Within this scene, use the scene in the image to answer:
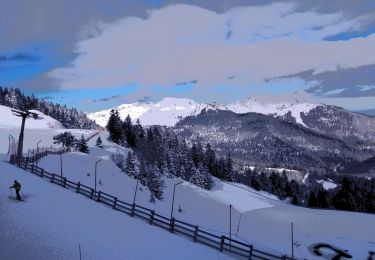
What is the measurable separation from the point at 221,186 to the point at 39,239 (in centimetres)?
11381

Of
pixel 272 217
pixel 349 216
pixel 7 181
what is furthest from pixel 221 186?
pixel 7 181

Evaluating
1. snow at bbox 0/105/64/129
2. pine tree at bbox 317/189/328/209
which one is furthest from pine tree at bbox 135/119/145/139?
pine tree at bbox 317/189/328/209

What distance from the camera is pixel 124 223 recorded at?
1681 inches

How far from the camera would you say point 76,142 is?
367 feet

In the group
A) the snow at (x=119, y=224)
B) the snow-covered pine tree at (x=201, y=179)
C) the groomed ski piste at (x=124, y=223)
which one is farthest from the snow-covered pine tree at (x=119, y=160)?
the snow-covered pine tree at (x=201, y=179)

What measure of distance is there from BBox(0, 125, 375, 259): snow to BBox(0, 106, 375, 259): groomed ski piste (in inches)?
2.4

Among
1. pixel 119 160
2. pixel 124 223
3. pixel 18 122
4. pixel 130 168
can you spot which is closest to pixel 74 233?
pixel 124 223

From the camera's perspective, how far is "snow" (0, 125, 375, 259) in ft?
110

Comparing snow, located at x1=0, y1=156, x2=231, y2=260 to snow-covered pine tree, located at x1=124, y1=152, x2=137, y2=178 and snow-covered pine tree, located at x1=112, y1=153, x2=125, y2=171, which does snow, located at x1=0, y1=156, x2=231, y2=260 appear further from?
snow-covered pine tree, located at x1=112, y1=153, x2=125, y2=171

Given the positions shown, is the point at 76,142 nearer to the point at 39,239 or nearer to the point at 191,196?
the point at 191,196

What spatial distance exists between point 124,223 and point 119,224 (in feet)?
2.44

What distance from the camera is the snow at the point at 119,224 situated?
110ft

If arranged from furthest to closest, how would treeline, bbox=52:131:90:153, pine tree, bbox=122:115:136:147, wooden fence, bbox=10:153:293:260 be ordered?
pine tree, bbox=122:115:136:147, treeline, bbox=52:131:90:153, wooden fence, bbox=10:153:293:260

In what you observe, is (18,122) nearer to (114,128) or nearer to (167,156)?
(114,128)
